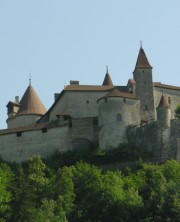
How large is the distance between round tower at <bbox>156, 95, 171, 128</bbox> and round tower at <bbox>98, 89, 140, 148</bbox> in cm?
222

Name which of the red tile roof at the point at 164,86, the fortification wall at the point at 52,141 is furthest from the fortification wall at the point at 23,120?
the red tile roof at the point at 164,86

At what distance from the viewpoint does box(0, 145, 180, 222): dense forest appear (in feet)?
197

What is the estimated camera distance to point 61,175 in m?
69.4

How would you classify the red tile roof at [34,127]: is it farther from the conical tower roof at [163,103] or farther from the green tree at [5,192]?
the conical tower roof at [163,103]

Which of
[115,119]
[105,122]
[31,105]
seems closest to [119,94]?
[115,119]

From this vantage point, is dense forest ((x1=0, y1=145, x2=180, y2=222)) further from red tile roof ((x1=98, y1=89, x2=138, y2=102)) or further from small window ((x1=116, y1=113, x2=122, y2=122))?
red tile roof ((x1=98, y1=89, x2=138, y2=102))

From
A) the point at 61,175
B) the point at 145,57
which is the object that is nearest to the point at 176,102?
the point at 145,57

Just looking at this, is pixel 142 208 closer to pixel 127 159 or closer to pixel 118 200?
pixel 118 200

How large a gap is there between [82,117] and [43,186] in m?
16.1

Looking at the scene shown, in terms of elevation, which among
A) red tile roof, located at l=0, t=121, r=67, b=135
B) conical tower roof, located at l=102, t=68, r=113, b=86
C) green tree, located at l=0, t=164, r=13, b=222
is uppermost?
conical tower roof, located at l=102, t=68, r=113, b=86

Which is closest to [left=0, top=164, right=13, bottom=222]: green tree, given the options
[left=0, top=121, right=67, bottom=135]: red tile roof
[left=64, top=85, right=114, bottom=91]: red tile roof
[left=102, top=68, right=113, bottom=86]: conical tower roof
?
[left=0, top=121, right=67, bottom=135]: red tile roof

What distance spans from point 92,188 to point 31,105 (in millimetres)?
23428

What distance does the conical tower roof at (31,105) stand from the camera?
293 ft

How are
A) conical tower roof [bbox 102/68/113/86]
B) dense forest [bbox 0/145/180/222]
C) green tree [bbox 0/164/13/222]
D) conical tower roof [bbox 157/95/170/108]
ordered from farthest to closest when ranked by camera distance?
conical tower roof [bbox 102/68/113/86], conical tower roof [bbox 157/95/170/108], dense forest [bbox 0/145/180/222], green tree [bbox 0/164/13/222]
